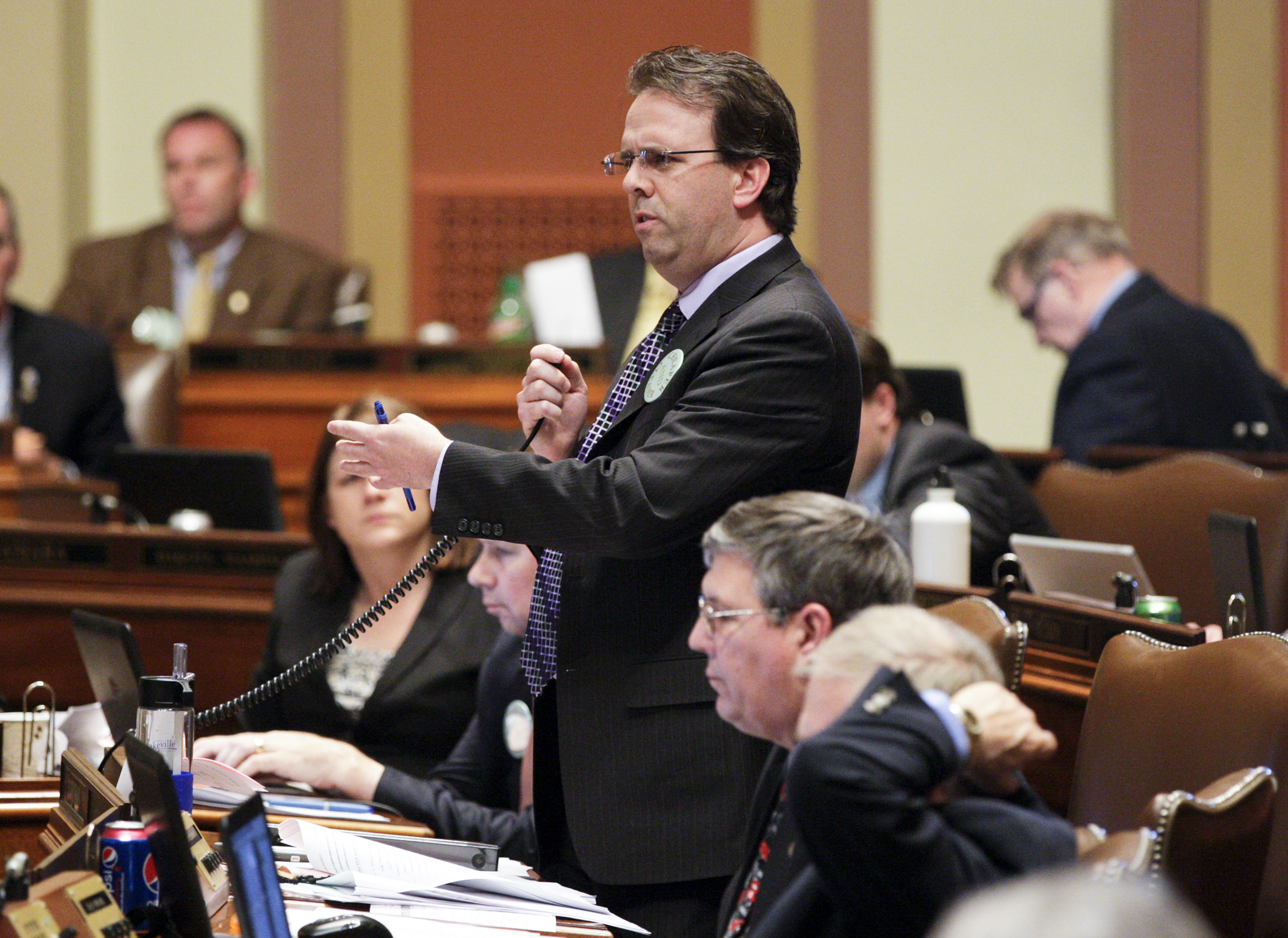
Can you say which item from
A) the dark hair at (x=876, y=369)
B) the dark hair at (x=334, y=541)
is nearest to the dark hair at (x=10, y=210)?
the dark hair at (x=334, y=541)

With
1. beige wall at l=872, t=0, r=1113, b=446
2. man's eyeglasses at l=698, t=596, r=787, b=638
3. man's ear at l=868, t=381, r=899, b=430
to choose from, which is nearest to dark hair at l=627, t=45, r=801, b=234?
man's eyeglasses at l=698, t=596, r=787, b=638

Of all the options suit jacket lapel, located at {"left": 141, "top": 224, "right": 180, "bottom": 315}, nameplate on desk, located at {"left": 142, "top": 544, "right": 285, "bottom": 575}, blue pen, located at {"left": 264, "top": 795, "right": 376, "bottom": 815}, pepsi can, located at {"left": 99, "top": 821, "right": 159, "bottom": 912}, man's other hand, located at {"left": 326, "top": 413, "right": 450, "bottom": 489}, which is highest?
suit jacket lapel, located at {"left": 141, "top": 224, "right": 180, "bottom": 315}

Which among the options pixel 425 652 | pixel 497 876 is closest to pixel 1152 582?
pixel 425 652

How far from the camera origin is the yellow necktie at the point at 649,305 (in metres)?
5.31

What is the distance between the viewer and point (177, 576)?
3816 mm

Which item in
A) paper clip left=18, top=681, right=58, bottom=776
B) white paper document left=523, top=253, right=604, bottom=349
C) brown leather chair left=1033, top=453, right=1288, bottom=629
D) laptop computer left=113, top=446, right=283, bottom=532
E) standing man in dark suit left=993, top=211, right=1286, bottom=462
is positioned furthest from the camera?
white paper document left=523, top=253, right=604, bottom=349

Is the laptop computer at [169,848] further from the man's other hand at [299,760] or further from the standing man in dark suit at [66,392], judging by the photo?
the standing man in dark suit at [66,392]

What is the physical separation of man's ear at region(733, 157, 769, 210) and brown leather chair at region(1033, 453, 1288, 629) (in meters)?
1.65

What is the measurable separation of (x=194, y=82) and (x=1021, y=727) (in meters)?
6.61

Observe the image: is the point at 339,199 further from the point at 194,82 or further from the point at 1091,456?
the point at 1091,456

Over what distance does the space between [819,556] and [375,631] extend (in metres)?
1.77

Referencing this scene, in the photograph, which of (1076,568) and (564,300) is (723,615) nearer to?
(1076,568)

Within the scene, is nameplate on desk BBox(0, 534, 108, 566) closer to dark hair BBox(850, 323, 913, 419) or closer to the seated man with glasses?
dark hair BBox(850, 323, 913, 419)

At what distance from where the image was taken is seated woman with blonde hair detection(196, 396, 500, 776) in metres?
3.14
